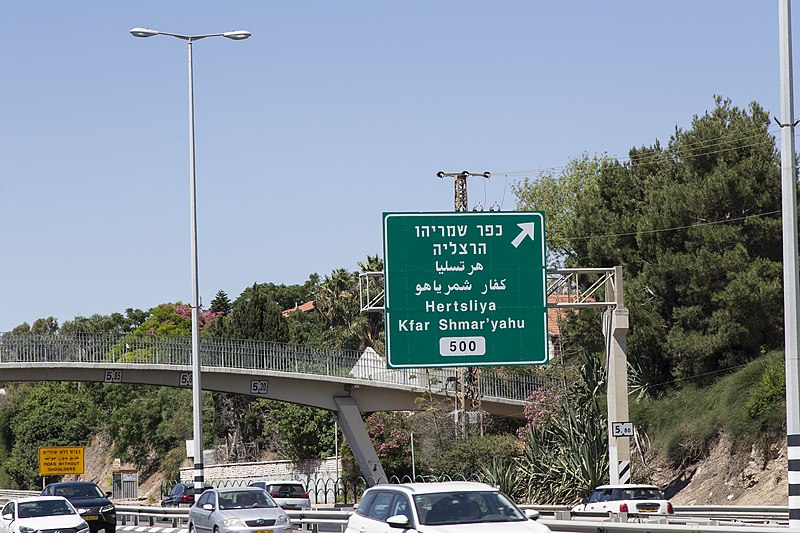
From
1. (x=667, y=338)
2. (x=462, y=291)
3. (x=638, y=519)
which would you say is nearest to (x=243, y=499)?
(x=462, y=291)

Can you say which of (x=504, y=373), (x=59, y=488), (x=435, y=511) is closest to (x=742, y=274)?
(x=504, y=373)

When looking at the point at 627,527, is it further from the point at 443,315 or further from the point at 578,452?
the point at 578,452

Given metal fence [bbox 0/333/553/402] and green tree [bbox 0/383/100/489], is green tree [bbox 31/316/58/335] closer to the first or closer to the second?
green tree [bbox 0/383/100/489]

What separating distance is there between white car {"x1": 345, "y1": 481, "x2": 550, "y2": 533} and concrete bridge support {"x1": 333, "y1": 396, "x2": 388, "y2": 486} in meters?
38.1

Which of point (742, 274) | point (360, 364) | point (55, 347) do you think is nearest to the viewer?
point (742, 274)

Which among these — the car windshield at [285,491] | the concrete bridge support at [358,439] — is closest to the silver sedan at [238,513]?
the car windshield at [285,491]

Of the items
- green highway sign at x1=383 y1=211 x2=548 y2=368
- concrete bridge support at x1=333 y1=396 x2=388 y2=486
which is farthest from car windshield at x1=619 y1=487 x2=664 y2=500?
concrete bridge support at x1=333 y1=396 x2=388 y2=486

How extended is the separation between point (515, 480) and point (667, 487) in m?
5.45

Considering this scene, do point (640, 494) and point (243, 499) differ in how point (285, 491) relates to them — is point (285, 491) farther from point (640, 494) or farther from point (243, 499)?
point (640, 494)

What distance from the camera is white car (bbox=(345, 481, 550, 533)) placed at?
14.6 metres

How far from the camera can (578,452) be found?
42156mm

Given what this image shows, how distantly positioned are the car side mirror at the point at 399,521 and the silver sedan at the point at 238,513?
34.1ft

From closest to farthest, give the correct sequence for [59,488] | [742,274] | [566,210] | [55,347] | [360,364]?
[59,488] → [742,274] → [55,347] → [360,364] → [566,210]

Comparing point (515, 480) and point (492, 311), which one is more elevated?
point (492, 311)
